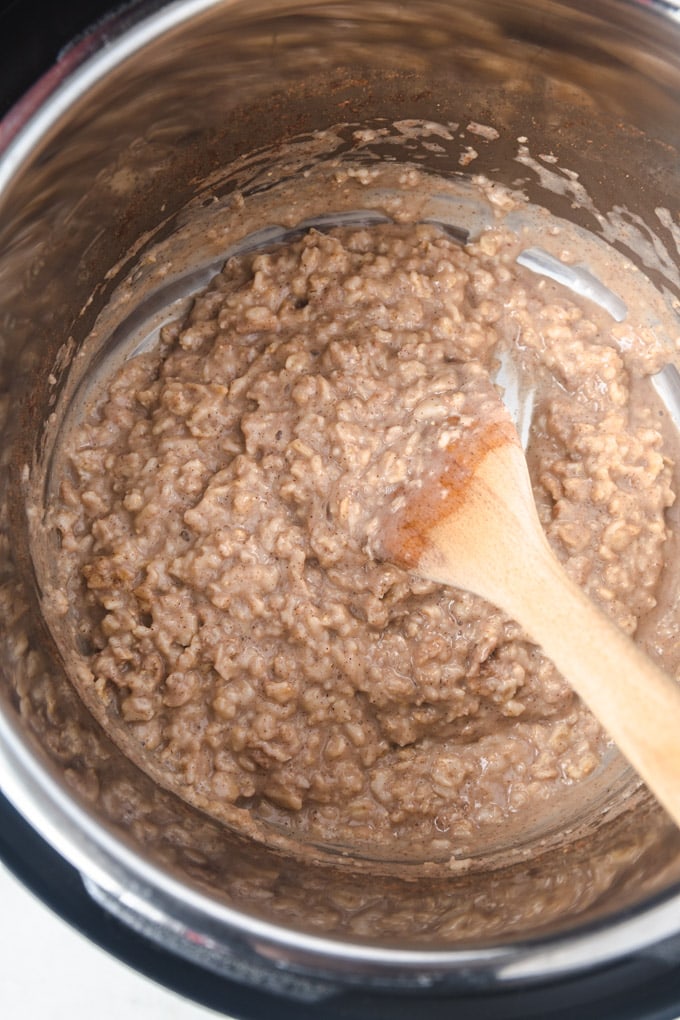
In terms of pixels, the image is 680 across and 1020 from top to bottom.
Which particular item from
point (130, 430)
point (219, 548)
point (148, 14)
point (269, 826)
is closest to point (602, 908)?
point (269, 826)

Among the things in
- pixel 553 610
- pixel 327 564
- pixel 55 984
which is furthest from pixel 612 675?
pixel 55 984

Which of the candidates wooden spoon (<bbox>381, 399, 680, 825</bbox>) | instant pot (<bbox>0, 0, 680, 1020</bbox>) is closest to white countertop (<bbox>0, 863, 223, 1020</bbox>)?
instant pot (<bbox>0, 0, 680, 1020</bbox>)

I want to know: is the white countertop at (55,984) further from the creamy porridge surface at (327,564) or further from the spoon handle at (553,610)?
the spoon handle at (553,610)

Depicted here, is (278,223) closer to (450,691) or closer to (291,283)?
(291,283)

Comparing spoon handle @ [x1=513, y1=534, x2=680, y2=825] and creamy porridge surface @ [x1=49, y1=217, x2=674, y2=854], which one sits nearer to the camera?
spoon handle @ [x1=513, y1=534, x2=680, y2=825]

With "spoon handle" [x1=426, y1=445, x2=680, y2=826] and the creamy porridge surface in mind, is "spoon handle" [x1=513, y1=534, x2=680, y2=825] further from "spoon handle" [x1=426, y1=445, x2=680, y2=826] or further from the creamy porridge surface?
the creamy porridge surface

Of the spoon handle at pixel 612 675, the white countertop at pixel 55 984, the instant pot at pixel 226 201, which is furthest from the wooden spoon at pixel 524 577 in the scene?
the white countertop at pixel 55 984
